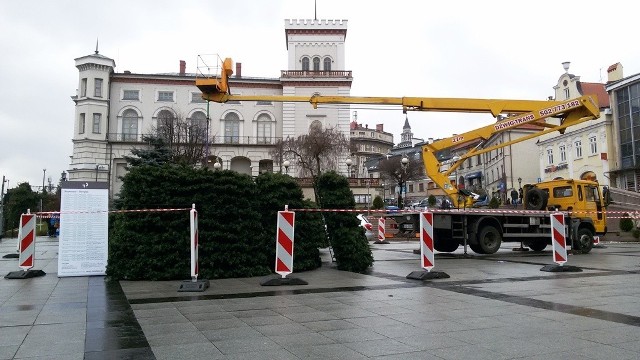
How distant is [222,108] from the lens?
65.2 m

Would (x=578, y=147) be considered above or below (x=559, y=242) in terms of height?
above

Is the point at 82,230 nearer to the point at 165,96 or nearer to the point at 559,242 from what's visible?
the point at 559,242

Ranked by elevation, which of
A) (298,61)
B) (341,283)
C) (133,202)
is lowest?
(341,283)

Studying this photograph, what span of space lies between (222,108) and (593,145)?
4403 centimetres

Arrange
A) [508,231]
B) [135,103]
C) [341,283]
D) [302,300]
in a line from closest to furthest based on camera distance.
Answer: [302,300] < [341,283] < [508,231] < [135,103]

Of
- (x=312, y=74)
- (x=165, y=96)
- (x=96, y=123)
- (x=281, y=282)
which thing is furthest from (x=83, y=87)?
(x=281, y=282)

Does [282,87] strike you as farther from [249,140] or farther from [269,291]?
[269,291]

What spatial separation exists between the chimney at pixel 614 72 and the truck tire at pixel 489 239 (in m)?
38.0

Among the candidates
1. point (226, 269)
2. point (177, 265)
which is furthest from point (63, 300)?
point (226, 269)

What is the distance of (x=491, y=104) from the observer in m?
19.6

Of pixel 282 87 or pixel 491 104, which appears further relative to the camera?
pixel 282 87

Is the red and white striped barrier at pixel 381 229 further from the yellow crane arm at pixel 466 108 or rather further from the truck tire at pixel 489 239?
the truck tire at pixel 489 239

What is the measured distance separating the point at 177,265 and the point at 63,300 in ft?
9.57

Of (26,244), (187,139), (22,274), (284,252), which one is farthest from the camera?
(187,139)
